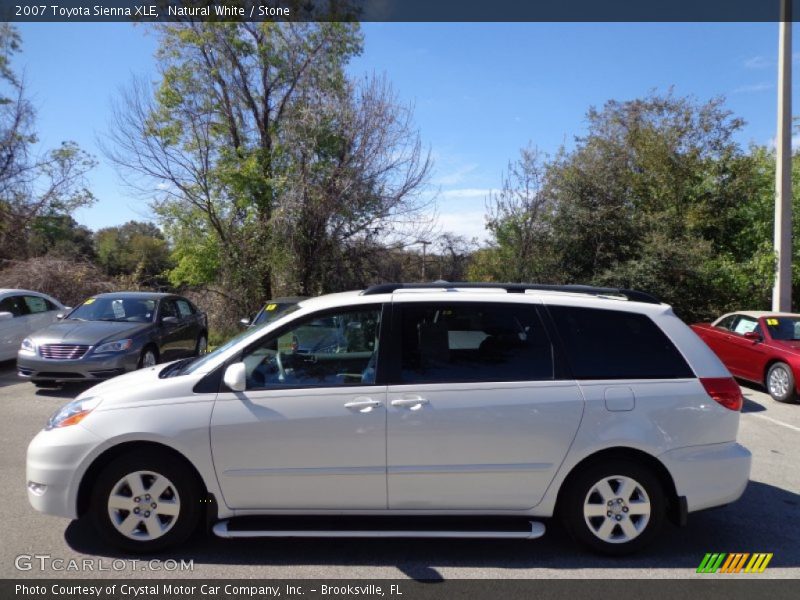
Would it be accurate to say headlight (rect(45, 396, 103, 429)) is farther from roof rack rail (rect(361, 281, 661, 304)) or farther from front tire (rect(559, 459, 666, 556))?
front tire (rect(559, 459, 666, 556))

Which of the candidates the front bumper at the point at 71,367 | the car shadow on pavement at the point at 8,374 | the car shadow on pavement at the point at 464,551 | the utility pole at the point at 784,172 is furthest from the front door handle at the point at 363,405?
the utility pole at the point at 784,172

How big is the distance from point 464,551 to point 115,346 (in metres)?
6.98

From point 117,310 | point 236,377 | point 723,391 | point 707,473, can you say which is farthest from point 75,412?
point 117,310

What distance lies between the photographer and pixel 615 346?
402 cm

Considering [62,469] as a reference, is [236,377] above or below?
above

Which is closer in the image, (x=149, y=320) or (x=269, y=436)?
(x=269, y=436)

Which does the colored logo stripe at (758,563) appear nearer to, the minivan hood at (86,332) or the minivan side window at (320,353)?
the minivan side window at (320,353)

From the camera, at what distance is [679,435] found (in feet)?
12.5

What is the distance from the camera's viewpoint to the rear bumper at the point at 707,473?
3.79 meters

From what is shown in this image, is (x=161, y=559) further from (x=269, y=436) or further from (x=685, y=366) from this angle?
(x=685, y=366)

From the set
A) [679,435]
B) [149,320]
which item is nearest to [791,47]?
[679,435]

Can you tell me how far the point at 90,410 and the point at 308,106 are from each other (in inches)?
527

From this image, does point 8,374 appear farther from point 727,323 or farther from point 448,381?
point 727,323

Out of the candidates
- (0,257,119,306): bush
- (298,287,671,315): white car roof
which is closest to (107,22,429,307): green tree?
(0,257,119,306): bush
